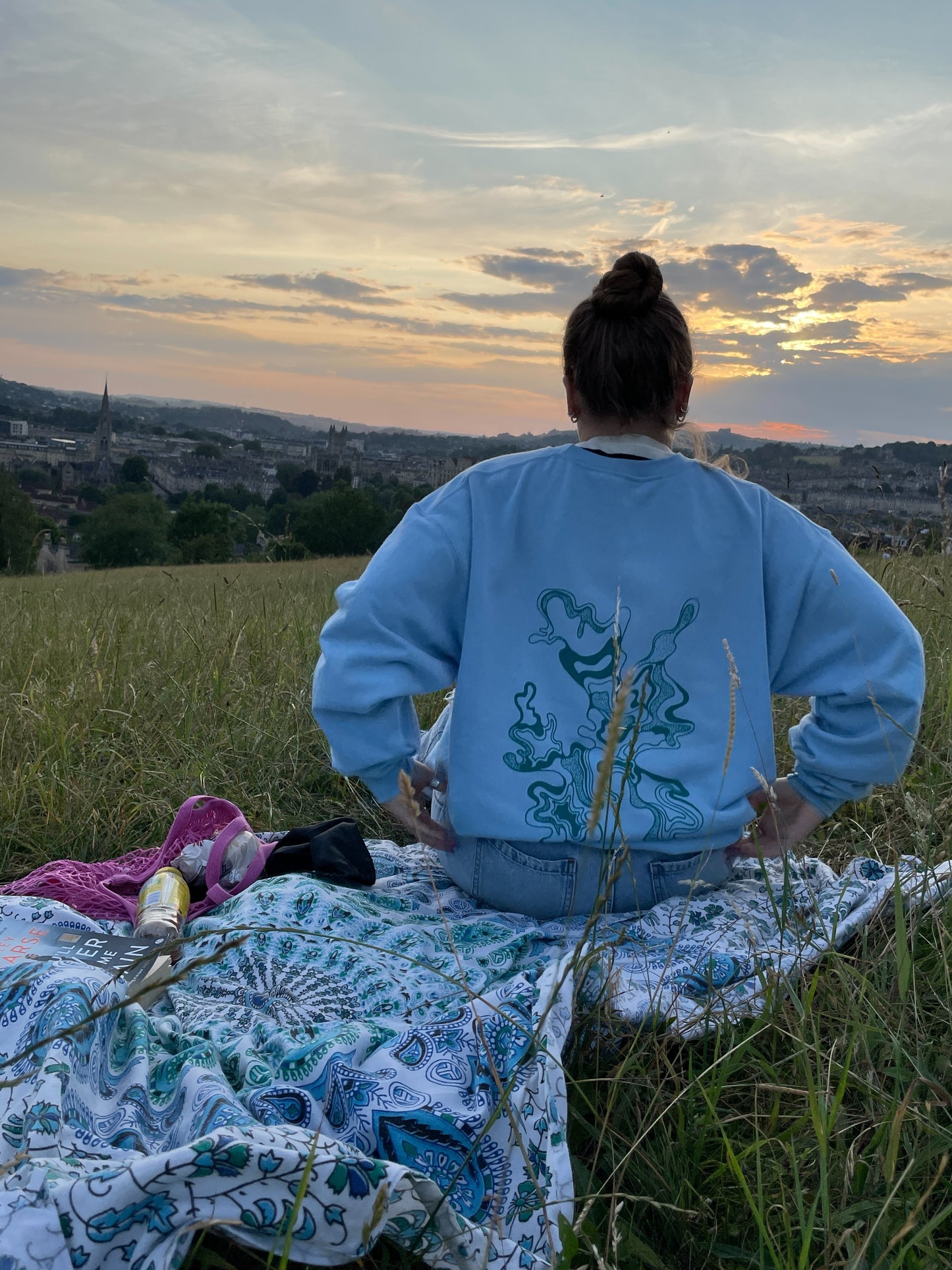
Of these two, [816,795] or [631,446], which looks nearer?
[631,446]

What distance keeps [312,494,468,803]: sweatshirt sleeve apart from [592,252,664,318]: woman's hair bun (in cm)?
53

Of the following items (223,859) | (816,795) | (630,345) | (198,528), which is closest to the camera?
(630,345)

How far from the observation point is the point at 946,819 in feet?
8.84

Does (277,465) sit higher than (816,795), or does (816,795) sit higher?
(277,465)

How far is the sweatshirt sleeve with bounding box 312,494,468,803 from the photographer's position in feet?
7.02

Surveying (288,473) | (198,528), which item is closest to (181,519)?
(198,528)

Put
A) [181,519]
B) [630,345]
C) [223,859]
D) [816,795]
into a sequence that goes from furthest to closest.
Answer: [181,519] < [223,859] < [816,795] < [630,345]

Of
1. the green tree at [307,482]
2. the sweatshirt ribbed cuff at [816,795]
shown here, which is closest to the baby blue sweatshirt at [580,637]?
the sweatshirt ribbed cuff at [816,795]

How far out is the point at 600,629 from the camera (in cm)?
212

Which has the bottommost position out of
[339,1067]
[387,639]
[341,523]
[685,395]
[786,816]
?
[341,523]

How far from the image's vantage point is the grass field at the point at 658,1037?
139 cm

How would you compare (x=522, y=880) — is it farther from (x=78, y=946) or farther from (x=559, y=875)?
(x=78, y=946)

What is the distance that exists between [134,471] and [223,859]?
7867cm

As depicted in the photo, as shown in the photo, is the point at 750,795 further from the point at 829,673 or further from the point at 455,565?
the point at 455,565
